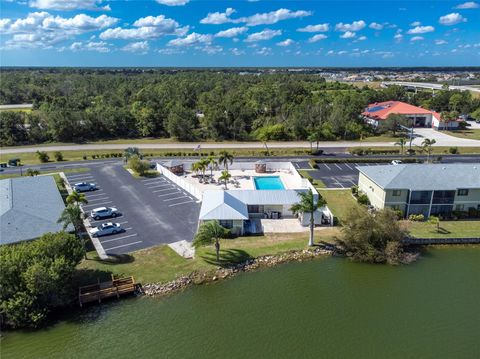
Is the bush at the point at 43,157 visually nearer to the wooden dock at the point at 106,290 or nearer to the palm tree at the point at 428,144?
the wooden dock at the point at 106,290

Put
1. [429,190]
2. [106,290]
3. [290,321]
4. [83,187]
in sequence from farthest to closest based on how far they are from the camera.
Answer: [83,187] → [429,190] → [106,290] → [290,321]

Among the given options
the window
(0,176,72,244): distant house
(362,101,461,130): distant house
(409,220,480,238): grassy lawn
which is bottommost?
(409,220,480,238): grassy lawn

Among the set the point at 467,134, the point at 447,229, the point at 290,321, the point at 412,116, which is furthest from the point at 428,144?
the point at 290,321

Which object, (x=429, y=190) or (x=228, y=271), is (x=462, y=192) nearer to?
(x=429, y=190)

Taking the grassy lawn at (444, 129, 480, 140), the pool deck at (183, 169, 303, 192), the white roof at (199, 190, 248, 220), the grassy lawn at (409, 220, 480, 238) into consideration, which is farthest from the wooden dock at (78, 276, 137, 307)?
the grassy lawn at (444, 129, 480, 140)

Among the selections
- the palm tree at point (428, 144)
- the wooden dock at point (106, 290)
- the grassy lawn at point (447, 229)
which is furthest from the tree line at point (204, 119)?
the wooden dock at point (106, 290)

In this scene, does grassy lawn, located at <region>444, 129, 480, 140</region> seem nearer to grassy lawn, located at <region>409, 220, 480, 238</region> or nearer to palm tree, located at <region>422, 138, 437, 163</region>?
palm tree, located at <region>422, 138, 437, 163</region>
